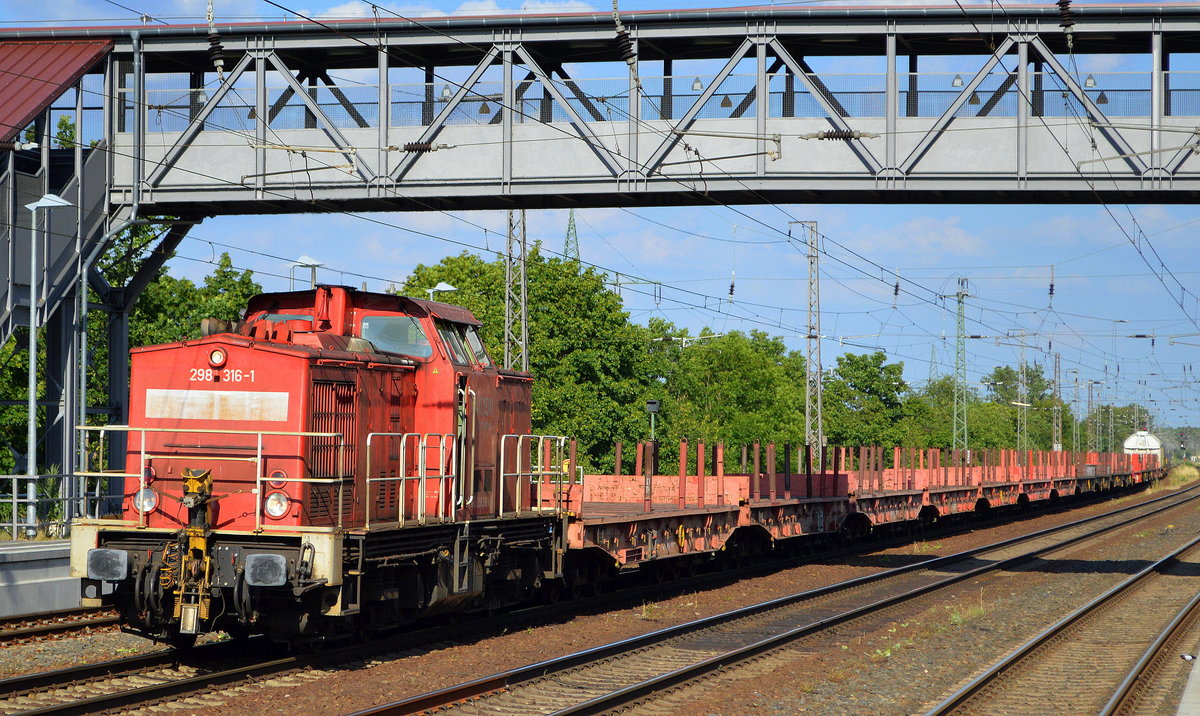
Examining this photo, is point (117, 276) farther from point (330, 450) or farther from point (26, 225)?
point (330, 450)

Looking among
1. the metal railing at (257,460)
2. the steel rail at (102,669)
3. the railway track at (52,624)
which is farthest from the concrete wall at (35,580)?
the metal railing at (257,460)

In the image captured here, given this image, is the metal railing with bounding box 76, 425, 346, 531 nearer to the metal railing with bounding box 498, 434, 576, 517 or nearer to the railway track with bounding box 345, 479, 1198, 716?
the railway track with bounding box 345, 479, 1198, 716

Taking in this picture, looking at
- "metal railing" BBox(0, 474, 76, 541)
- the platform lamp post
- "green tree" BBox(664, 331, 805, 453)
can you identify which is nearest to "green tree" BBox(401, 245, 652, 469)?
"green tree" BBox(664, 331, 805, 453)

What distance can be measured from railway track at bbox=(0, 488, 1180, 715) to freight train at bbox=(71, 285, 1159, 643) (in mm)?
315

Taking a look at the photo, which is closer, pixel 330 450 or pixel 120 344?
pixel 330 450

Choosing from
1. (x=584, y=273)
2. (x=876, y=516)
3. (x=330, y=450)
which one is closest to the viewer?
(x=330, y=450)

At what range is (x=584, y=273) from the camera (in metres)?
47.2

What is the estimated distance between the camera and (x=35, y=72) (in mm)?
19000

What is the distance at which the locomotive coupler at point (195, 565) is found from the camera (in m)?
10.5

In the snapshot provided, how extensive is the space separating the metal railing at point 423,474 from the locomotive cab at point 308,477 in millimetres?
29

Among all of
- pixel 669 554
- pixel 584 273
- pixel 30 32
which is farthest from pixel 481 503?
pixel 584 273

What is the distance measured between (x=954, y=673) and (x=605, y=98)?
11004 millimetres

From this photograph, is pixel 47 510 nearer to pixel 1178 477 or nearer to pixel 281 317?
pixel 281 317

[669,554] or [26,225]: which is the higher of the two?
[26,225]
